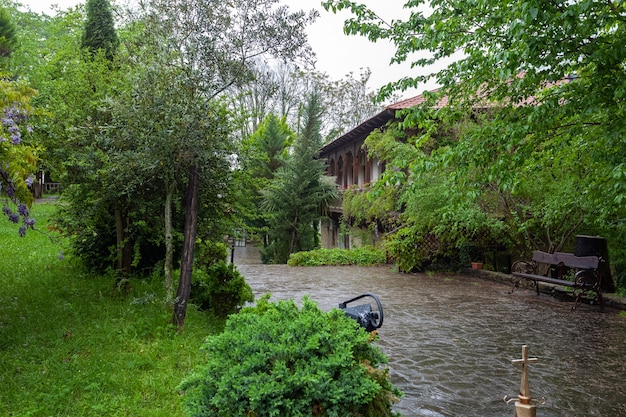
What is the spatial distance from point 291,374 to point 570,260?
8719mm

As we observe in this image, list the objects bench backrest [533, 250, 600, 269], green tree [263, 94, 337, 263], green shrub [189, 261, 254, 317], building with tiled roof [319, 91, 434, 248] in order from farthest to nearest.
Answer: green tree [263, 94, 337, 263] → building with tiled roof [319, 91, 434, 248] → bench backrest [533, 250, 600, 269] → green shrub [189, 261, 254, 317]

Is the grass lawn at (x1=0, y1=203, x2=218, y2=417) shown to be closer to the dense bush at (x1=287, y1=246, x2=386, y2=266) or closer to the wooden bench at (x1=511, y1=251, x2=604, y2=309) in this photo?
the wooden bench at (x1=511, y1=251, x2=604, y2=309)

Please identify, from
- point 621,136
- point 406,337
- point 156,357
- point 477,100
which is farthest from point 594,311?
point 156,357

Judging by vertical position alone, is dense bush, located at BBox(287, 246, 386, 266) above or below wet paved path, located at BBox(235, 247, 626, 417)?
above

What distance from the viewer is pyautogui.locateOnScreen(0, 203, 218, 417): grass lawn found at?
368 centimetres

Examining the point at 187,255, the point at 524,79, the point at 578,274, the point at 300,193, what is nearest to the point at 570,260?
the point at 578,274

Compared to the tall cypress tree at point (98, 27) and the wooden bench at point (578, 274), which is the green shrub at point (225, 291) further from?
the tall cypress tree at point (98, 27)

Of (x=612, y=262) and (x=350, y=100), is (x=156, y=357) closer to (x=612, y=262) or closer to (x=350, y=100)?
(x=612, y=262)

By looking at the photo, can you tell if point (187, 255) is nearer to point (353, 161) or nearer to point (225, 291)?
point (225, 291)

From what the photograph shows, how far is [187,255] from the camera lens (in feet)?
→ 18.3

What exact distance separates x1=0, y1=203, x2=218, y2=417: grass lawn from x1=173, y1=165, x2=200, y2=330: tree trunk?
205 millimetres

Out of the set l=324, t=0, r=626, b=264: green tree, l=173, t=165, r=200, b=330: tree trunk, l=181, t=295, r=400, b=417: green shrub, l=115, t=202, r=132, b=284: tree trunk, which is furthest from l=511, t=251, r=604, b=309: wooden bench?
l=115, t=202, r=132, b=284: tree trunk

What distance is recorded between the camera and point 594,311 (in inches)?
336

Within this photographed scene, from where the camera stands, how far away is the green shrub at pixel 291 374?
228 centimetres
